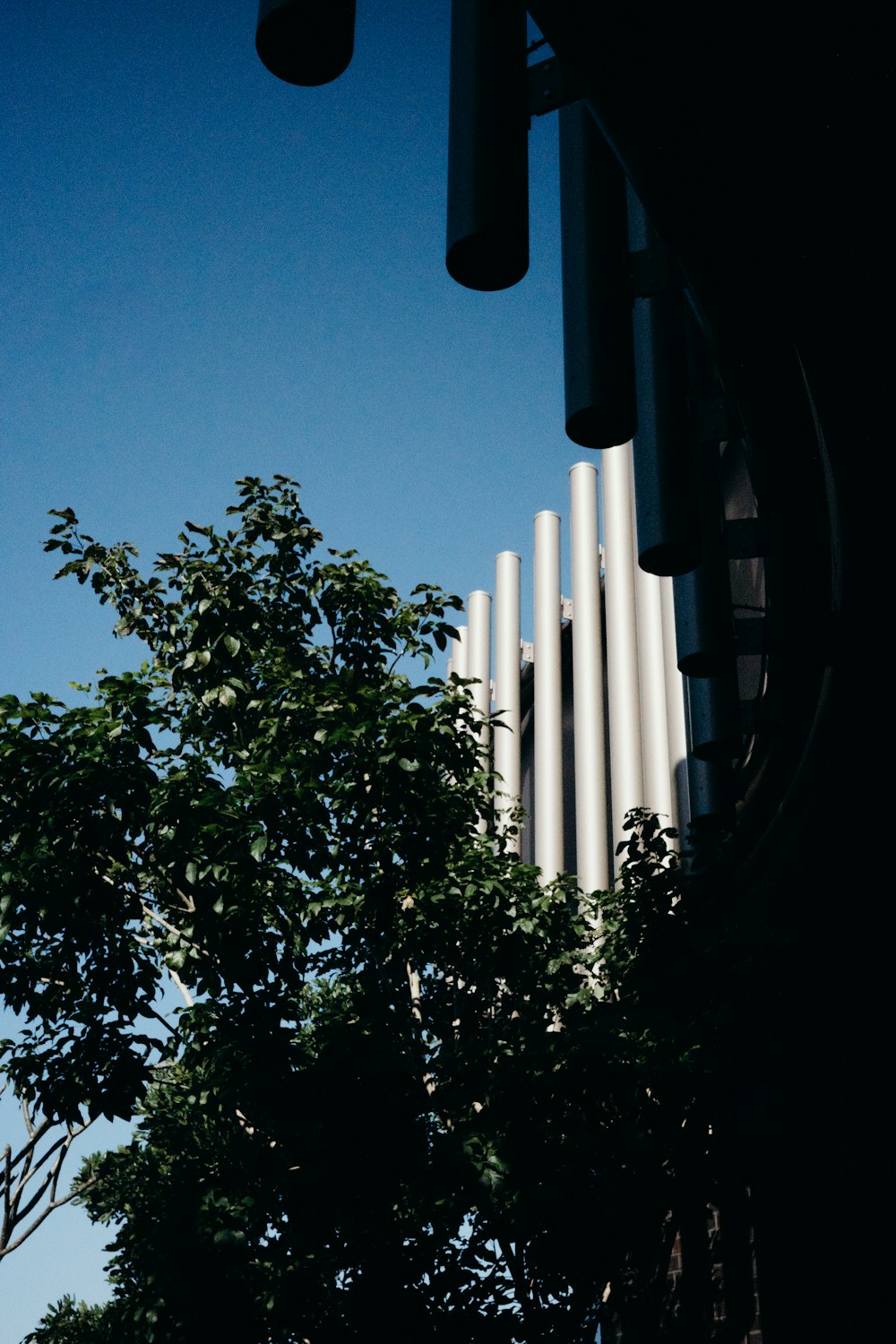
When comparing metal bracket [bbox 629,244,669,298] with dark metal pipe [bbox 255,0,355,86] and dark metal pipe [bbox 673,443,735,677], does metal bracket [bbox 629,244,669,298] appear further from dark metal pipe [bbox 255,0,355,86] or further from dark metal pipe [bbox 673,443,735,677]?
dark metal pipe [bbox 255,0,355,86]

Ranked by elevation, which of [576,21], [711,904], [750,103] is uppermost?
[750,103]

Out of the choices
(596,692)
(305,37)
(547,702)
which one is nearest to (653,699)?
(596,692)

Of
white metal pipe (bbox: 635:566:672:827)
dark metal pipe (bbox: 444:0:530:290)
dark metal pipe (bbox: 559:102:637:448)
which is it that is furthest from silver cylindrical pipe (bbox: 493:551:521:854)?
dark metal pipe (bbox: 444:0:530:290)

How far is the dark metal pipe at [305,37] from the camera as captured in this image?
3.16m

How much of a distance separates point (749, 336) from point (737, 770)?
16.2 feet

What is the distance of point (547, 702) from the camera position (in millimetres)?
28562

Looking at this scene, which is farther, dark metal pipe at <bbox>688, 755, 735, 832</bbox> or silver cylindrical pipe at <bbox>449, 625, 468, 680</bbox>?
silver cylindrical pipe at <bbox>449, 625, 468, 680</bbox>

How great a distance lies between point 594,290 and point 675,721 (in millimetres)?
18600

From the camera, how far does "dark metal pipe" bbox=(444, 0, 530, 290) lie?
4.75 metres

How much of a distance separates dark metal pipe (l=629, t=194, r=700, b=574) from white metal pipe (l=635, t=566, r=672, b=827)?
1573 centimetres

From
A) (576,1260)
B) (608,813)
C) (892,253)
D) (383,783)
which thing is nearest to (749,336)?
(892,253)

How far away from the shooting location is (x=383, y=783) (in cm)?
911

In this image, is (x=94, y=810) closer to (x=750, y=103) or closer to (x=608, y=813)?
(x=750, y=103)

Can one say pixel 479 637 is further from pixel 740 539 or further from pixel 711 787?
pixel 740 539
